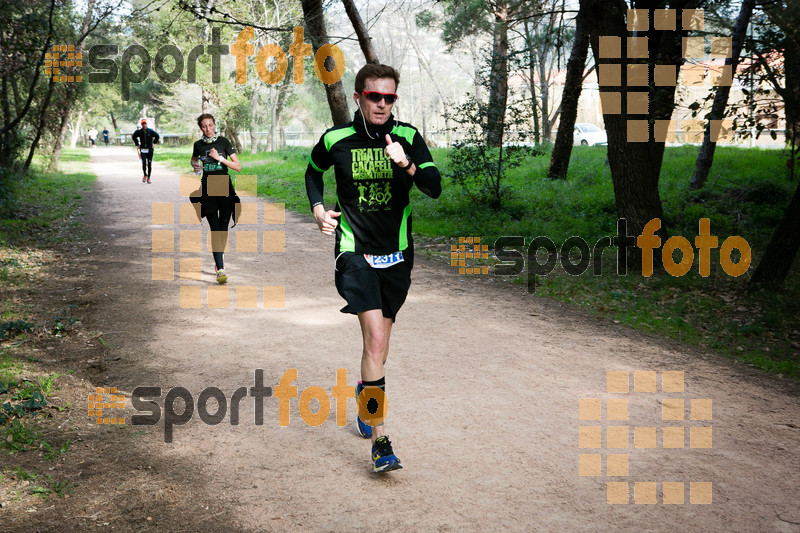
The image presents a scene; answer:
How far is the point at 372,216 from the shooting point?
13.4 feet

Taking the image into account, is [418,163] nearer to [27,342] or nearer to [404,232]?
[404,232]

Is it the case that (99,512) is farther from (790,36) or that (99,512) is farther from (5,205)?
(5,205)

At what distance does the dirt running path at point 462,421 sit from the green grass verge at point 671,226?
734 millimetres

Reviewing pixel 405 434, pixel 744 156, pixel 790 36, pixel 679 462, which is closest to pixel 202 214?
pixel 405 434

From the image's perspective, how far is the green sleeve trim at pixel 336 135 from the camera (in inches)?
161

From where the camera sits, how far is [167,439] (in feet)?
14.7

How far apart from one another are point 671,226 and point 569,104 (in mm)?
6423

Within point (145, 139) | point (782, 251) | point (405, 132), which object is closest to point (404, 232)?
point (405, 132)

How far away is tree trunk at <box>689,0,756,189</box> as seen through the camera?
27.9 feet

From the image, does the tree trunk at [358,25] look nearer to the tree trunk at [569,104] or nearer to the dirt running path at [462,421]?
the tree trunk at [569,104]

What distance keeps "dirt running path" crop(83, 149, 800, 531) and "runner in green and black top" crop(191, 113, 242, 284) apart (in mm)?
1174

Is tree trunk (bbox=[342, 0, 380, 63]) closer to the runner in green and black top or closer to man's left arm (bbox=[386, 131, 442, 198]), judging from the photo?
the runner in green and black top

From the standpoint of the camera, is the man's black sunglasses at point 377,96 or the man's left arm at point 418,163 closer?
the man's left arm at point 418,163

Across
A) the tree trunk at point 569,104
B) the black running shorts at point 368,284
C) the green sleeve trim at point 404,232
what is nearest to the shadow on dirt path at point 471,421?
the black running shorts at point 368,284
